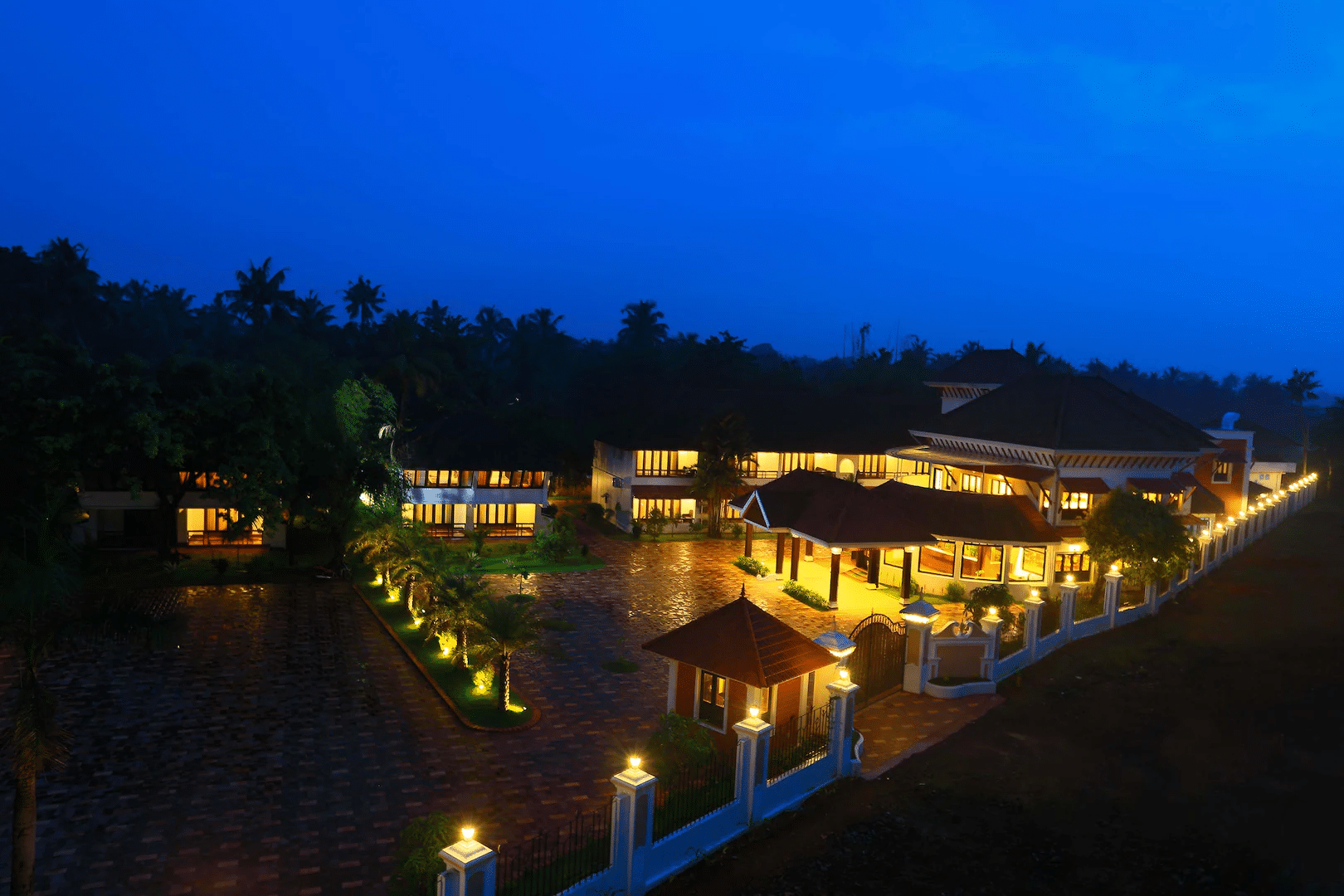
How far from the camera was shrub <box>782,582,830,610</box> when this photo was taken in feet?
89.8

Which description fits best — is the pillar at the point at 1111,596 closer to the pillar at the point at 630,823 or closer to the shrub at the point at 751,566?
the shrub at the point at 751,566

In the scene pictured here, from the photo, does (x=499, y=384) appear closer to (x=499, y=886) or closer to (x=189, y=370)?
(x=189, y=370)

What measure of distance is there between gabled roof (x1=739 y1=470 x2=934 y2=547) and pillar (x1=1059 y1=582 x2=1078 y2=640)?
18.2ft

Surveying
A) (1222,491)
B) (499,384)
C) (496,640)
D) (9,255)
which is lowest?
(496,640)

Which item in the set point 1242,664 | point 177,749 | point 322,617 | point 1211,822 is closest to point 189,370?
point 322,617

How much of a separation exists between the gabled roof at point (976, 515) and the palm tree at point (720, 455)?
8.88m

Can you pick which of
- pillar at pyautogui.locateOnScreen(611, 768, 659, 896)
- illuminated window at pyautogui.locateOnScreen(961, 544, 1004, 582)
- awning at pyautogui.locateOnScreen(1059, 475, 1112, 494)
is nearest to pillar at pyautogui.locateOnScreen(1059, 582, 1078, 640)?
illuminated window at pyautogui.locateOnScreen(961, 544, 1004, 582)

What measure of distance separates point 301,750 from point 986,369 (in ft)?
122

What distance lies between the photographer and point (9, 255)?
51750 millimetres

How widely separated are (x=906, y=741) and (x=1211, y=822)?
5065 mm

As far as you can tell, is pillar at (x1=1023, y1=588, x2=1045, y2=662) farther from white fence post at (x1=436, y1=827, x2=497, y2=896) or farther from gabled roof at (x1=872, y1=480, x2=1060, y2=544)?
white fence post at (x1=436, y1=827, x2=497, y2=896)

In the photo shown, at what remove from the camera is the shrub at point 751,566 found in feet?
105

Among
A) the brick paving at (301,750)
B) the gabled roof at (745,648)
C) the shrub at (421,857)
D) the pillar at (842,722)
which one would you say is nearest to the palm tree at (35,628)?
the brick paving at (301,750)

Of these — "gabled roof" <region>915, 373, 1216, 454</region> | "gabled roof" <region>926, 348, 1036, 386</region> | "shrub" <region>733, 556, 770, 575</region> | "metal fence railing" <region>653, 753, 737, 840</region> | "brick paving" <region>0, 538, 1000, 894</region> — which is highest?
"gabled roof" <region>926, 348, 1036, 386</region>
